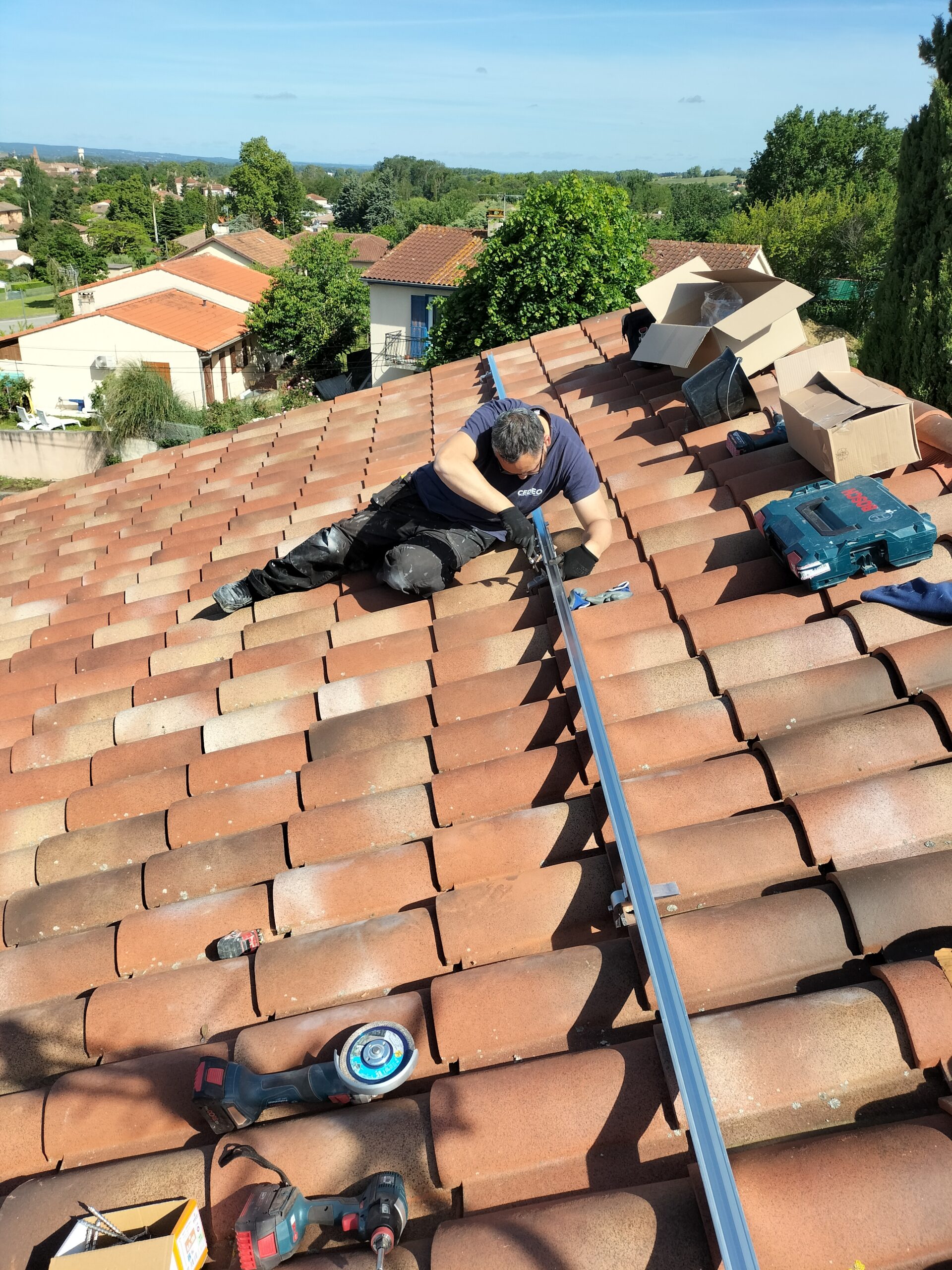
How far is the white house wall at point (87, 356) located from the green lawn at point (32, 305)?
2618 centimetres

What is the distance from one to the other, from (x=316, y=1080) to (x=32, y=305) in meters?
70.2

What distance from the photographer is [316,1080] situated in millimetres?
1828

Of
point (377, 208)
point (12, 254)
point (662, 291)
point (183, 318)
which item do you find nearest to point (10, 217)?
point (12, 254)

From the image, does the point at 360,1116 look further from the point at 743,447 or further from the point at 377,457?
the point at 377,457

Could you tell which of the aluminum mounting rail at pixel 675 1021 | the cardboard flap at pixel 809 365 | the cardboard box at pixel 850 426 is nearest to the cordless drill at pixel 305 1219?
the aluminum mounting rail at pixel 675 1021

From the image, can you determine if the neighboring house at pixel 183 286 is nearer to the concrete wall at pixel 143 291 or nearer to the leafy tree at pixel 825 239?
the concrete wall at pixel 143 291

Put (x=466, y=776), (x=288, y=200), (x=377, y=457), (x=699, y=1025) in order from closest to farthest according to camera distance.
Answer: (x=699, y=1025)
(x=466, y=776)
(x=377, y=457)
(x=288, y=200)

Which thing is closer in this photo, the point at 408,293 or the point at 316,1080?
the point at 316,1080

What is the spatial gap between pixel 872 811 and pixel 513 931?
0.95 meters

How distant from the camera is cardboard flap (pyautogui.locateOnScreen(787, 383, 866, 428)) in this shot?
11.3ft

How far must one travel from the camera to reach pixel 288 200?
7381 cm

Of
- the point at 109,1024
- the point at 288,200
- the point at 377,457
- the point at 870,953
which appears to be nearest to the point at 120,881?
the point at 109,1024

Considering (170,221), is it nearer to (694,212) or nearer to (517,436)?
(694,212)

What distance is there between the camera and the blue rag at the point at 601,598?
10.5 feet
